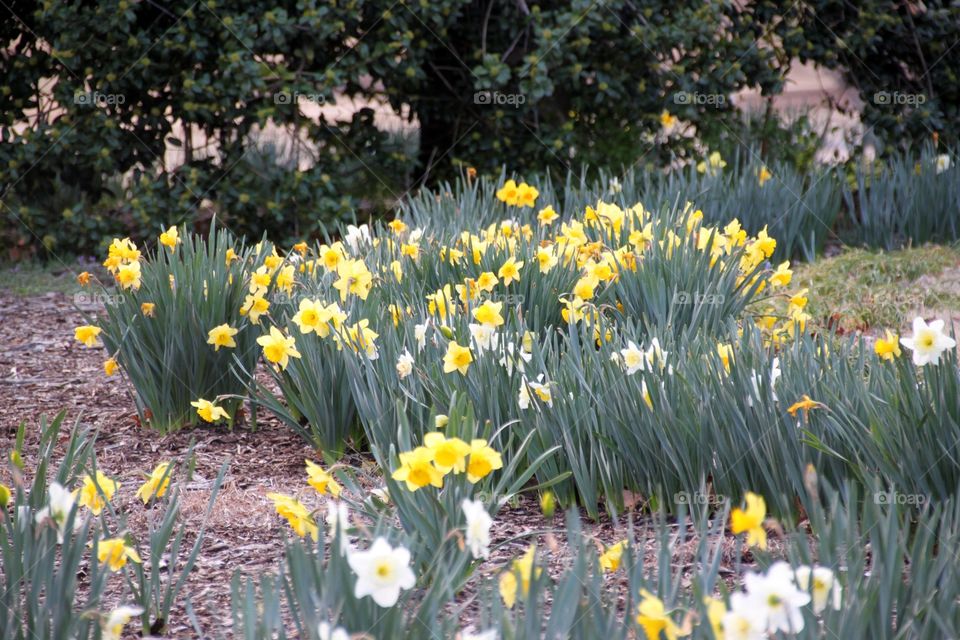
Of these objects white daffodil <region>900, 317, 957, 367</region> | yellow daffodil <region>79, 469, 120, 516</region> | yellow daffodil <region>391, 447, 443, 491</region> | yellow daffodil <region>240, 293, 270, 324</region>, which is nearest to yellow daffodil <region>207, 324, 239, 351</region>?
yellow daffodil <region>240, 293, 270, 324</region>

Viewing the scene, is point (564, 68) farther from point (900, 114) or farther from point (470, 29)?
point (900, 114)

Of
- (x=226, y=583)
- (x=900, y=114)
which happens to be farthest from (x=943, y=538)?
(x=900, y=114)

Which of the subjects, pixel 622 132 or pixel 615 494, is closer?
pixel 615 494

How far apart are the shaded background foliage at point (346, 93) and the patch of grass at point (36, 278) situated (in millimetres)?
164

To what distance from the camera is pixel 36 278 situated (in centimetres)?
582

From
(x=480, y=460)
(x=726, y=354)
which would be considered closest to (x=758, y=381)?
(x=726, y=354)

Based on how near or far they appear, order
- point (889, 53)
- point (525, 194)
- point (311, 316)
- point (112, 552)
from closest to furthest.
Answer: point (112, 552) < point (311, 316) < point (525, 194) < point (889, 53)

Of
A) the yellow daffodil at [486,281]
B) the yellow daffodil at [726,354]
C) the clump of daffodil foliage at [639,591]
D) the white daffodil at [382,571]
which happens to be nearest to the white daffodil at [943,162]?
the yellow daffodil at [486,281]

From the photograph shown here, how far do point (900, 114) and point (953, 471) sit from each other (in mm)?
5622

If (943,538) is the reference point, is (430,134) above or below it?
above

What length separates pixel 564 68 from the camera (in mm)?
5969

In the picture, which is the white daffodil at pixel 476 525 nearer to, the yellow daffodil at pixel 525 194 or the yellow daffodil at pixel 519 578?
the yellow daffodil at pixel 519 578

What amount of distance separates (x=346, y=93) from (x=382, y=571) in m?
5.33

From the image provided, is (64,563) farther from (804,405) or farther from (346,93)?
(346,93)
